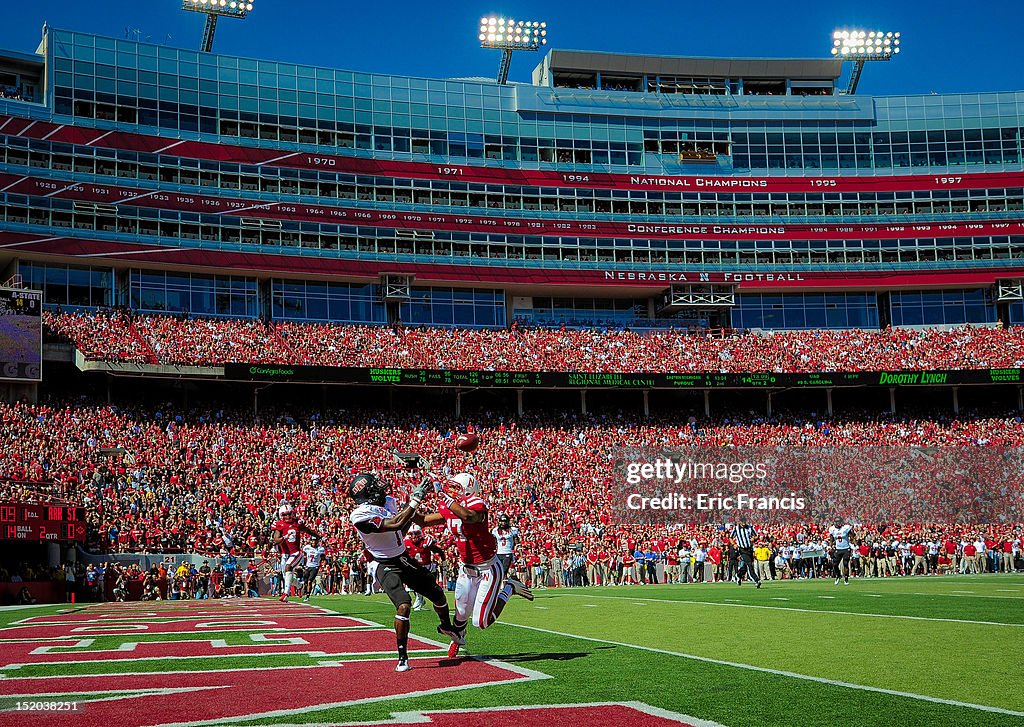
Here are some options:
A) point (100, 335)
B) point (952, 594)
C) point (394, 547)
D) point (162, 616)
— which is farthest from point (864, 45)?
point (394, 547)

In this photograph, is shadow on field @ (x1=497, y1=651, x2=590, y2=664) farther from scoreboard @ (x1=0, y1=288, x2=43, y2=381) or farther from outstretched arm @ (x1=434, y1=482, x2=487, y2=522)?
scoreboard @ (x1=0, y1=288, x2=43, y2=381)

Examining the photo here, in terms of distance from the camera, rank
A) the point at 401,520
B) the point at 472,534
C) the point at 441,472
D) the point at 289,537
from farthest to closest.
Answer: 1. the point at 441,472
2. the point at 289,537
3. the point at 472,534
4. the point at 401,520

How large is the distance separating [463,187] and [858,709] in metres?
50.8

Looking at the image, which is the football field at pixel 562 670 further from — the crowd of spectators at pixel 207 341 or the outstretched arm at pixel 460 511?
the crowd of spectators at pixel 207 341

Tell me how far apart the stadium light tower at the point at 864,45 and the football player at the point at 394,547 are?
6213cm

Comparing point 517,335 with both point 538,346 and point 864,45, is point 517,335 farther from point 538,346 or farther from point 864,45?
point 864,45

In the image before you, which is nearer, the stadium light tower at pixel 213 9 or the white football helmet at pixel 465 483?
the white football helmet at pixel 465 483

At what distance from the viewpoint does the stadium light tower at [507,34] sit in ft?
205

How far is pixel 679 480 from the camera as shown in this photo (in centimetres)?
4384

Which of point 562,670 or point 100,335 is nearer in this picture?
point 562,670

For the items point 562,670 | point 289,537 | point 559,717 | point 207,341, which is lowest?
point 562,670

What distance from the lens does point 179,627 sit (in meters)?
16.8

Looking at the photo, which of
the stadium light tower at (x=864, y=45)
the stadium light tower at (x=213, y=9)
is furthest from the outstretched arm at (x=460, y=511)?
the stadium light tower at (x=864, y=45)

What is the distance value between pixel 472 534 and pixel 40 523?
23.6 meters
